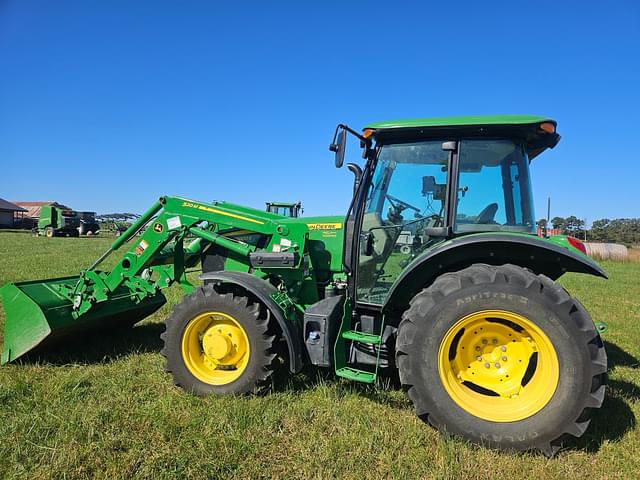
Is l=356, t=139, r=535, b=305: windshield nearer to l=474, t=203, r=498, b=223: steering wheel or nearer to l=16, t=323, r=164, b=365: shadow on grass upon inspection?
l=474, t=203, r=498, b=223: steering wheel

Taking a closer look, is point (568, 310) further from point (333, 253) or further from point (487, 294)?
point (333, 253)

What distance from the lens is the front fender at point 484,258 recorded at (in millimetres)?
3111

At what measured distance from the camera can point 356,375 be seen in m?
3.46

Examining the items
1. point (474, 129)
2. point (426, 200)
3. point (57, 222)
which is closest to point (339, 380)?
point (426, 200)

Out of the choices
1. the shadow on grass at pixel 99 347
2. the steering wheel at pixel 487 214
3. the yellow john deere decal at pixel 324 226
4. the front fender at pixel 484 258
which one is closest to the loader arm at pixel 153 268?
the yellow john deere decal at pixel 324 226

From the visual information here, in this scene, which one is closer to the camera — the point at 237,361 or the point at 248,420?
the point at 248,420

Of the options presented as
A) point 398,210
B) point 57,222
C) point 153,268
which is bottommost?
point 153,268

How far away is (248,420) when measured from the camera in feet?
10.7

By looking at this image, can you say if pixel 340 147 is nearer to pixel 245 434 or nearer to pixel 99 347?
pixel 245 434

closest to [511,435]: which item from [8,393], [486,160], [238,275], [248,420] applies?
[248,420]

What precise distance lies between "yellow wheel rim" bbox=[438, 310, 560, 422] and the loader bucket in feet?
12.6

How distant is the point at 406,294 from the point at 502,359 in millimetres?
880

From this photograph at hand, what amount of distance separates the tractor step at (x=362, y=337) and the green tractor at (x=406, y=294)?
18mm

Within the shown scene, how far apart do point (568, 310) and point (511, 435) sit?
3.09ft
